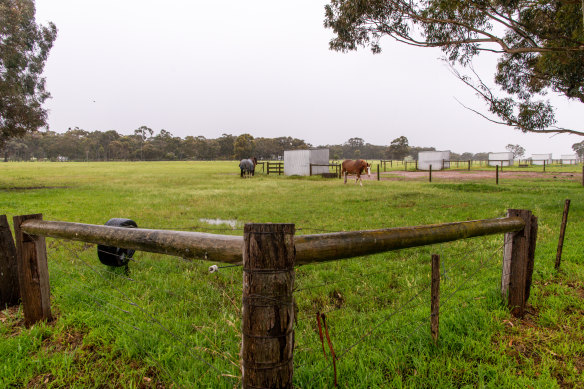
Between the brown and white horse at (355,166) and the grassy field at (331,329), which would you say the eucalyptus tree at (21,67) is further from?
the brown and white horse at (355,166)

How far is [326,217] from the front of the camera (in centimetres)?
1005

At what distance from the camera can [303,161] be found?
3412 cm

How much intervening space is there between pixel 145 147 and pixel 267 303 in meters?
122

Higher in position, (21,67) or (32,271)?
(21,67)

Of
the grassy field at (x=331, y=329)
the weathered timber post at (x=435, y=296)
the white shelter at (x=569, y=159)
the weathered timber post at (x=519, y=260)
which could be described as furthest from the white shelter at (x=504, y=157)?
the weathered timber post at (x=435, y=296)

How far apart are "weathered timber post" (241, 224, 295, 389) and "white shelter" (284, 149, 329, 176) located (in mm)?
32047

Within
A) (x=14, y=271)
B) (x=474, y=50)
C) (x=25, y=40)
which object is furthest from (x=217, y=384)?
(x=25, y=40)

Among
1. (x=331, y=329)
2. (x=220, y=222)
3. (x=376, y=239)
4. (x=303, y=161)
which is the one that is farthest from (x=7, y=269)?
(x=303, y=161)

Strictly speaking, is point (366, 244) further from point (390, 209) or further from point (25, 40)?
point (25, 40)

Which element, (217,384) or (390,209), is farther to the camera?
(390,209)

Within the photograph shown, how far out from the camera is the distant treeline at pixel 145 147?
361ft

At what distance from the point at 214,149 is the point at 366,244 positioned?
402 feet

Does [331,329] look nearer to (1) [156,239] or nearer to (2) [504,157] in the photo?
(1) [156,239]

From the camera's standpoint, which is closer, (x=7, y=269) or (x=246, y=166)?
(x=7, y=269)
